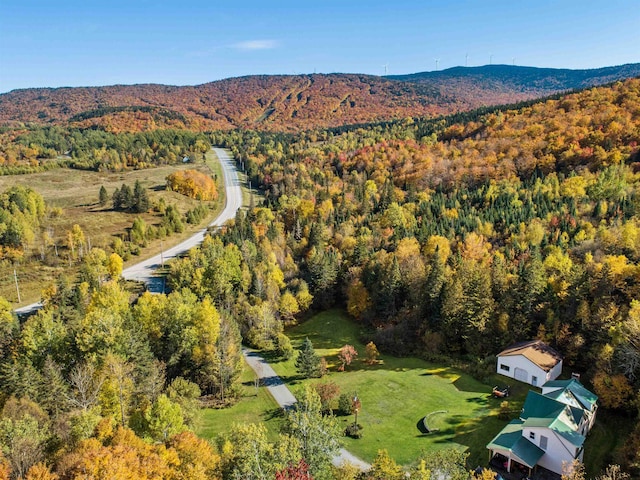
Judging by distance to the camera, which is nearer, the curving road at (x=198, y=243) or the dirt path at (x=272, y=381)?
the curving road at (x=198, y=243)

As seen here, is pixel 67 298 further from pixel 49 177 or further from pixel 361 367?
pixel 49 177

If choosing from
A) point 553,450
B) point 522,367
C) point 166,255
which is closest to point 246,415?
point 553,450

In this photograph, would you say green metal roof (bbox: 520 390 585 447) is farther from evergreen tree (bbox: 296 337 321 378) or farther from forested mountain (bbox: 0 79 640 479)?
evergreen tree (bbox: 296 337 321 378)

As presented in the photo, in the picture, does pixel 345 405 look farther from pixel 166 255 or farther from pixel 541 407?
pixel 166 255

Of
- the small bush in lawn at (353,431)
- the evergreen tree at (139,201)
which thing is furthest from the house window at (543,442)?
the evergreen tree at (139,201)

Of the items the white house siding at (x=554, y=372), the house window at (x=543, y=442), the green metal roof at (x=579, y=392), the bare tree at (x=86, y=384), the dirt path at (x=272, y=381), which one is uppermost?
the bare tree at (x=86, y=384)

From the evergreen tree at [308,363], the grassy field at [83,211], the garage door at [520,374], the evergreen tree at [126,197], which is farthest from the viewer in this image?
the evergreen tree at [126,197]

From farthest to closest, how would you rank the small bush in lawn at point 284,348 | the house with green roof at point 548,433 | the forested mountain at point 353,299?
the small bush in lawn at point 284,348
the house with green roof at point 548,433
the forested mountain at point 353,299

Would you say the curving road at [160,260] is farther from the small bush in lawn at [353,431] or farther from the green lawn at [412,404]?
the small bush in lawn at [353,431]
